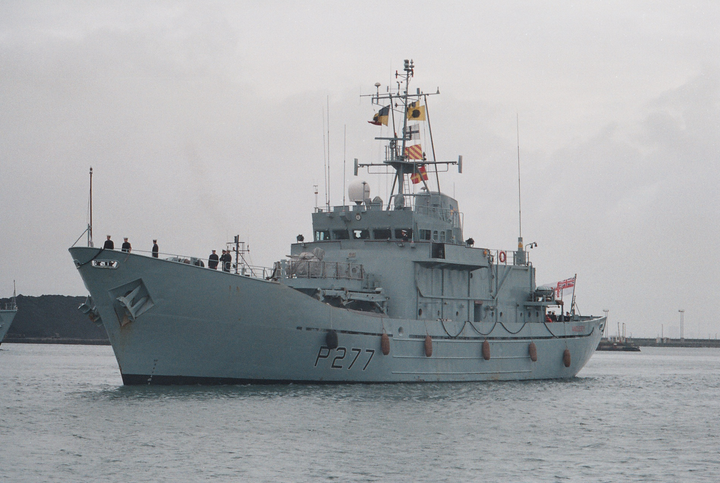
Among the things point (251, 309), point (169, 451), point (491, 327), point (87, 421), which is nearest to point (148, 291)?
point (251, 309)

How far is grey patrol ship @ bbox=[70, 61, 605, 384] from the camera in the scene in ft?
90.1

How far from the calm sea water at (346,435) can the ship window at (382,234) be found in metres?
5.96

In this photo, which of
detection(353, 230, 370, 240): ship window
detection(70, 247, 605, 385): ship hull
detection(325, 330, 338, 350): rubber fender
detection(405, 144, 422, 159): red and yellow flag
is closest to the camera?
detection(70, 247, 605, 385): ship hull

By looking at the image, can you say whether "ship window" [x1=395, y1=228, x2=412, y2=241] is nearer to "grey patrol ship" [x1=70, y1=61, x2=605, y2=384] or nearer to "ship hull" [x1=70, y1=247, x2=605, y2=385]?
"grey patrol ship" [x1=70, y1=61, x2=605, y2=384]

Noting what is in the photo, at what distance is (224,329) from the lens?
2781 centimetres

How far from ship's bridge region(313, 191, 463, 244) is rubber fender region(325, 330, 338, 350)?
586cm

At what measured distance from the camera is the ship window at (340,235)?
34.5 m

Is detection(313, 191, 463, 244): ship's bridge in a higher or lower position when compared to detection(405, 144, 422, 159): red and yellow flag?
lower

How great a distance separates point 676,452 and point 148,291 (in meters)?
15.7

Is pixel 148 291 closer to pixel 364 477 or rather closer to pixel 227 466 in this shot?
pixel 227 466

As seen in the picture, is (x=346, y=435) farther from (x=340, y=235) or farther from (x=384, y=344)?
(x=340, y=235)

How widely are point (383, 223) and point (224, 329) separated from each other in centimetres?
869

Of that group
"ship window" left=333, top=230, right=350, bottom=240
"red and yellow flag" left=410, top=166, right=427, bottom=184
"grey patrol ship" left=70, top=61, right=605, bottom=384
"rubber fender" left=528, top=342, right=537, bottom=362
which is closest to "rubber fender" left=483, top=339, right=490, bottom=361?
"grey patrol ship" left=70, top=61, right=605, bottom=384

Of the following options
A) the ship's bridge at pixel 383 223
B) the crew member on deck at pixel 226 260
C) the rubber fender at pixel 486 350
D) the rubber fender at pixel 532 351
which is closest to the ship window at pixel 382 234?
the ship's bridge at pixel 383 223
